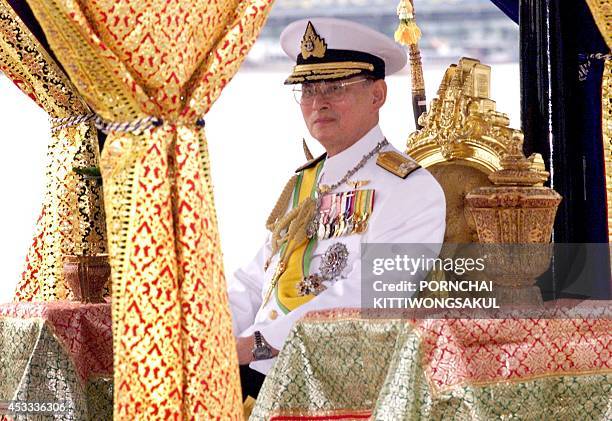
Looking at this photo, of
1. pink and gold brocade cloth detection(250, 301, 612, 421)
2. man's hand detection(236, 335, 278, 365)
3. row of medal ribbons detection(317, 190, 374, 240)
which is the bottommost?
pink and gold brocade cloth detection(250, 301, 612, 421)

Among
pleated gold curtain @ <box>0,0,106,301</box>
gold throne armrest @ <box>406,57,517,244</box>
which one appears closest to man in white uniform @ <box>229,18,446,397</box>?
gold throne armrest @ <box>406,57,517,244</box>

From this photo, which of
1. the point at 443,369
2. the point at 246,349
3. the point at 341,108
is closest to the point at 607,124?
the point at 341,108

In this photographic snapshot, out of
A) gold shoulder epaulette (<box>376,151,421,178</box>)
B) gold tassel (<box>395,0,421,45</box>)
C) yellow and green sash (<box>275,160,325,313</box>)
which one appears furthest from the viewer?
gold tassel (<box>395,0,421,45</box>)

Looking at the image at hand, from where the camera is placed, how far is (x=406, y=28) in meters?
5.00

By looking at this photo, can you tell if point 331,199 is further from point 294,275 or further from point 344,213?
point 294,275

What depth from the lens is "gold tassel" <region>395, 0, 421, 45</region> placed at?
5.00 meters

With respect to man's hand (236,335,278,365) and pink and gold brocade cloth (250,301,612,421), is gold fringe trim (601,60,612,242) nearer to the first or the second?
pink and gold brocade cloth (250,301,612,421)

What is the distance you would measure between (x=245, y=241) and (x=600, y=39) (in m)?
2.97

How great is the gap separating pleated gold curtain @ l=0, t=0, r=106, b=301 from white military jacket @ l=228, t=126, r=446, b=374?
510 mm

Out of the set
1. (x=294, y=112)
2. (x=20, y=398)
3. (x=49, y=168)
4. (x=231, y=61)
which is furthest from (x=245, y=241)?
(x=231, y=61)

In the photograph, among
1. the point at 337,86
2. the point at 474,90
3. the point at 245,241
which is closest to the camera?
the point at 337,86

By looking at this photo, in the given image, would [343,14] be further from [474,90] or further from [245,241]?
[474,90]

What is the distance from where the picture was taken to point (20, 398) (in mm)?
3822

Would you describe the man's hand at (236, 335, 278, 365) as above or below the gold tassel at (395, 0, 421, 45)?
below
